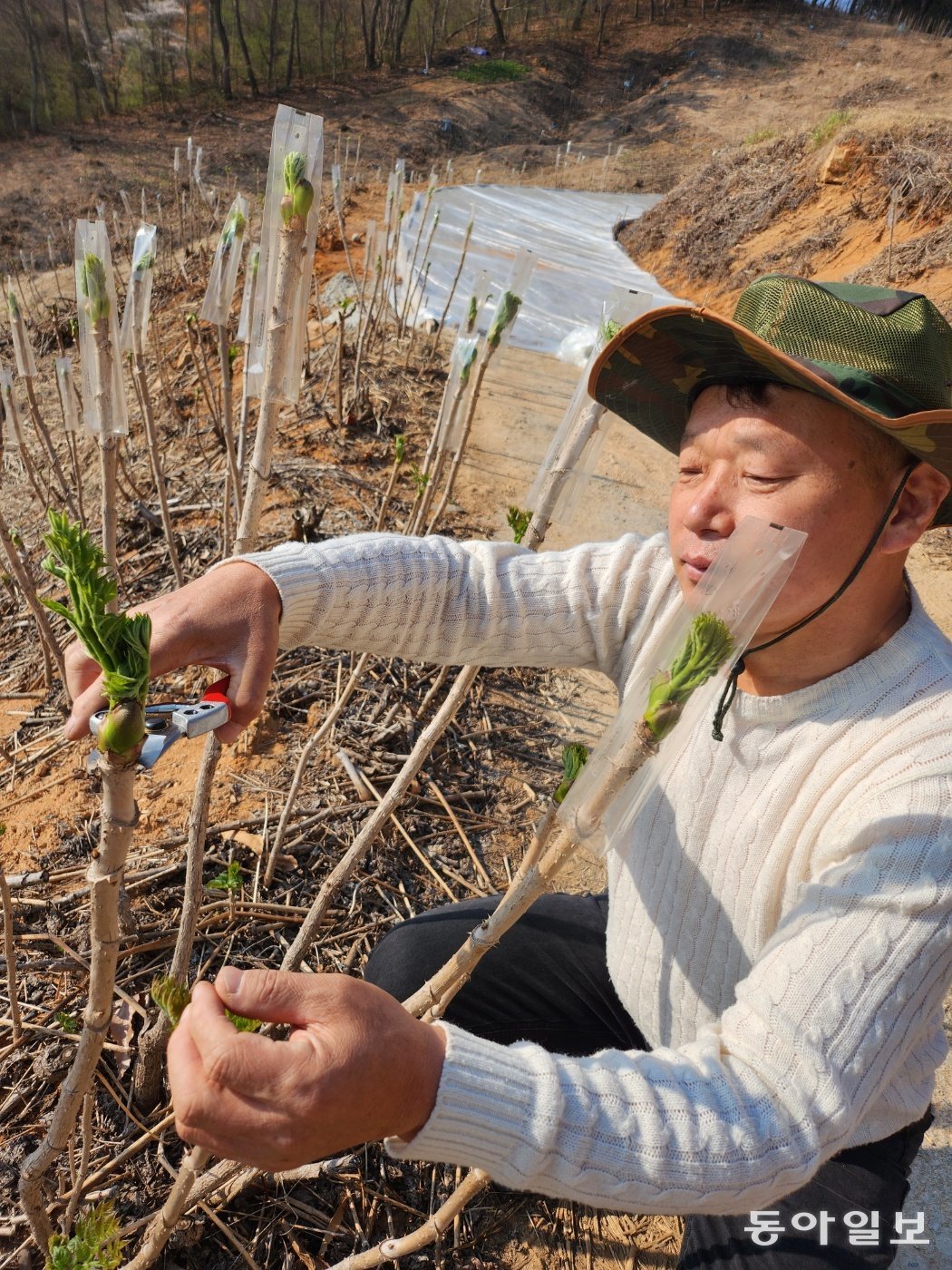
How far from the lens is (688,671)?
873mm

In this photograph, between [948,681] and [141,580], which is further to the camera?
[141,580]

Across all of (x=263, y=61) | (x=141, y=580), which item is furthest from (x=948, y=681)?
(x=263, y=61)

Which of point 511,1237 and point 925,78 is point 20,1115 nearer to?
point 511,1237

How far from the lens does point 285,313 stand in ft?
3.84

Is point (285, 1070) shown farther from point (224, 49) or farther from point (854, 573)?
point (224, 49)

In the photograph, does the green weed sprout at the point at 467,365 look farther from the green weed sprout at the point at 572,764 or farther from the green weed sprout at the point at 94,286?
the green weed sprout at the point at 572,764

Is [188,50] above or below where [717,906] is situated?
above

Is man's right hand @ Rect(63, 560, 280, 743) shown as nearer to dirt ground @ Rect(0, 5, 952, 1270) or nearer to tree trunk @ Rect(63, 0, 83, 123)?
dirt ground @ Rect(0, 5, 952, 1270)

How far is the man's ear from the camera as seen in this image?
123 cm

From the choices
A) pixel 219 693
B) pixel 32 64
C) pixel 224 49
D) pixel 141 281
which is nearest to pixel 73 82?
pixel 32 64

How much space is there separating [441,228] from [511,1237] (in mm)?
10302

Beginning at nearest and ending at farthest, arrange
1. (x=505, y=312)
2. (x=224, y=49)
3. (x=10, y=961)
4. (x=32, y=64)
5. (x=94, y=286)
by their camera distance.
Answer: (x=94, y=286) < (x=10, y=961) < (x=505, y=312) < (x=32, y=64) < (x=224, y=49)

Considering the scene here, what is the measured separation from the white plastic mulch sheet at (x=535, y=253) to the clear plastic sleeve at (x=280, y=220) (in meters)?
5.05

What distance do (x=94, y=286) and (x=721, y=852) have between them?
1.44 metres
